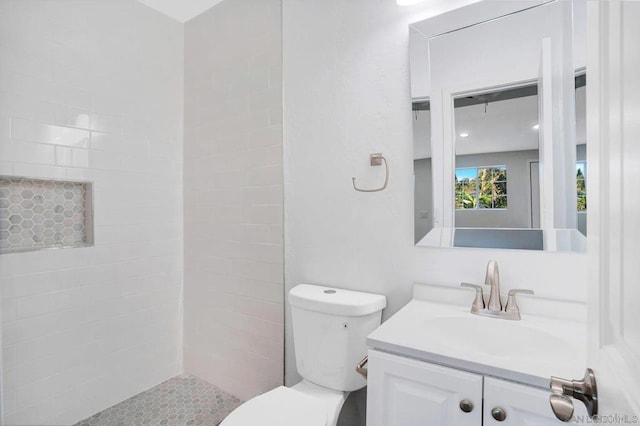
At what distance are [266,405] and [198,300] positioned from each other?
3.83 feet

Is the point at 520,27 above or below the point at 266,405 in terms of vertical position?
above

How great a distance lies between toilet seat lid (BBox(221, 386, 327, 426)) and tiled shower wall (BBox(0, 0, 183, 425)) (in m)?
1.17

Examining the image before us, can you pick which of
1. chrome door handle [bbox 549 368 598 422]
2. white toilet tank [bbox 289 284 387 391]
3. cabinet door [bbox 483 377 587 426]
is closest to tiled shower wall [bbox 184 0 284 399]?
white toilet tank [bbox 289 284 387 391]

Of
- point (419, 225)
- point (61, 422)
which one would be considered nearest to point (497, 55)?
point (419, 225)

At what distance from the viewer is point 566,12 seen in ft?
3.88

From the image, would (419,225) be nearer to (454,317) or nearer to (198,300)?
(454,317)

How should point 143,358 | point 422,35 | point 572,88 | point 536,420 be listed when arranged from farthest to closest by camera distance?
point 143,358 → point 422,35 → point 572,88 → point 536,420

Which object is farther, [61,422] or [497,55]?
[61,422]

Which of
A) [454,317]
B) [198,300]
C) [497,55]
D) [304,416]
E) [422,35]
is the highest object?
[422,35]

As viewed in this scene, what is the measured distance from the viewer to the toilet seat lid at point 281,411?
3.96ft

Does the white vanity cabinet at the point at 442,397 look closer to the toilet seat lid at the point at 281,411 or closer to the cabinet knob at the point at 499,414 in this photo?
the cabinet knob at the point at 499,414

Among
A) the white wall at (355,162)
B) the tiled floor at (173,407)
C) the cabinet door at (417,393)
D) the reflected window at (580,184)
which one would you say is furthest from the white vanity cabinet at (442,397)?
the tiled floor at (173,407)

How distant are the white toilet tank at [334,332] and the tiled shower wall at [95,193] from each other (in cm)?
118

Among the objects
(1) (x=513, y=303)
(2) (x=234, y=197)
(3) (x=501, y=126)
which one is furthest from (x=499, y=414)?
(2) (x=234, y=197)
